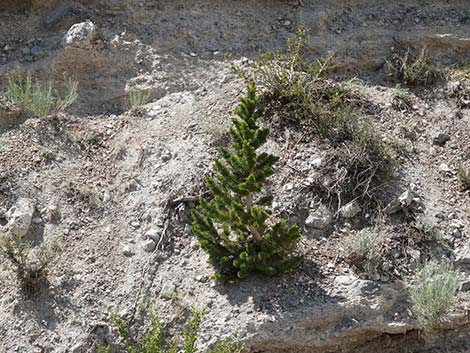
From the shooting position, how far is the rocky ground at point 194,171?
5398mm

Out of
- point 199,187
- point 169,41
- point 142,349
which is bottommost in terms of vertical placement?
point 142,349

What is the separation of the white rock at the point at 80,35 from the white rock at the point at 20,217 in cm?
185

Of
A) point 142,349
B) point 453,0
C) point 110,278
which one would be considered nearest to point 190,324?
point 142,349

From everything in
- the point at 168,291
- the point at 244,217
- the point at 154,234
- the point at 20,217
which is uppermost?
the point at 244,217

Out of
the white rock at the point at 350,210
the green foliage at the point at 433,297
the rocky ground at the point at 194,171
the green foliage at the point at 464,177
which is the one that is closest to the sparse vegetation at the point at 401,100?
the rocky ground at the point at 194,171

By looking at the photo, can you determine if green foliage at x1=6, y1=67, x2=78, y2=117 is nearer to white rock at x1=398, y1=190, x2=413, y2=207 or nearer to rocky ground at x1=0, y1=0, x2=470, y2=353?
rocky ground at x1=0, y1=0, x2=470, y2=353

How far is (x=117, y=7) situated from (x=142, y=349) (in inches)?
155

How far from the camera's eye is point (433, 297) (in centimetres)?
524

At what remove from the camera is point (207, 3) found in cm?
780

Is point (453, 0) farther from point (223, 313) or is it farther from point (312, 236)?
point (223, 313)

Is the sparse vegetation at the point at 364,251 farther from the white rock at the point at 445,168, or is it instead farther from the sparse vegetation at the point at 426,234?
the white rock at the point at 445,168

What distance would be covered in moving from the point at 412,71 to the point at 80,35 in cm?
325

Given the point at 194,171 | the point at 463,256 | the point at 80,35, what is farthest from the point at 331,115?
the point at 80,35

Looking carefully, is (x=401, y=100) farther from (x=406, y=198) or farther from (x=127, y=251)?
(x=127, y=251)
